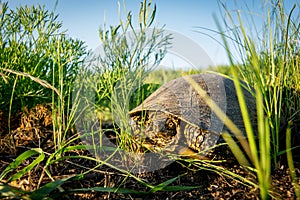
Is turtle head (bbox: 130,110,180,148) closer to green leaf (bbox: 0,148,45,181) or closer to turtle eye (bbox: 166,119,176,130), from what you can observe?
turtle eye (bbox: 166,119,176,130)

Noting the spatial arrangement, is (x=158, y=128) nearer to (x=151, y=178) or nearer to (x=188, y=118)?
(x=188, y=118)

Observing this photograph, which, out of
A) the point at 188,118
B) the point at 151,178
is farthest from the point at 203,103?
the point at 151,178

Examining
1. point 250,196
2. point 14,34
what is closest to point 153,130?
point 250,196

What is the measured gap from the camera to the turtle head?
5.00 feet

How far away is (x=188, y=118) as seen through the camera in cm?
149

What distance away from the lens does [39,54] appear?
1695mm

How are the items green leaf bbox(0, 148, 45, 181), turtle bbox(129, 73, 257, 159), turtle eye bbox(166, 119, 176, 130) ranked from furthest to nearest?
1. turtle eye bbox(166, 119, 176, 130)
2. turtle bbox(129, 73, 257, 159)
3. green leaf bbox(0, 148, 45, 181)

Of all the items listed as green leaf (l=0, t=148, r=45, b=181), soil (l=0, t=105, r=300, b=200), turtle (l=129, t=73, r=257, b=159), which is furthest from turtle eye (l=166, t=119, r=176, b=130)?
green leaf (l=0, t=148, r=45, b=181)

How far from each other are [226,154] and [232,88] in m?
0.39

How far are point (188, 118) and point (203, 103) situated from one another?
123 mm

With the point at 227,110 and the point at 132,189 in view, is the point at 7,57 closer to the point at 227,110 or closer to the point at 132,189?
the point at 132,189

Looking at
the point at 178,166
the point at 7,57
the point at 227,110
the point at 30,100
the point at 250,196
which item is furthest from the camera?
the point at 30,100

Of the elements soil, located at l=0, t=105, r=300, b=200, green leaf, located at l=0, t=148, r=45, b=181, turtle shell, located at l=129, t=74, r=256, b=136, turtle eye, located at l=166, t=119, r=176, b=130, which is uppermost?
turtle shell, located at l=129, t=74, r=256, b=136

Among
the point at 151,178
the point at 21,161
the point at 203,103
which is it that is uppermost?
the point at 203,103
